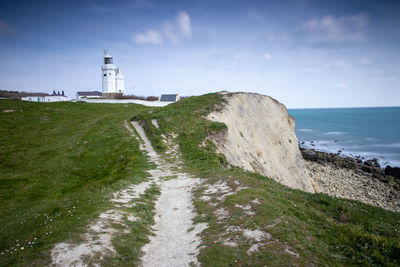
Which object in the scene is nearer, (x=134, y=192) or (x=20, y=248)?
(x=20, y=248)

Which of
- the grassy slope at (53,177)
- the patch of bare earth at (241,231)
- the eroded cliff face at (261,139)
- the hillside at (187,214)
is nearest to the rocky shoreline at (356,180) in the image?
the eroded cliff face at (261,139)

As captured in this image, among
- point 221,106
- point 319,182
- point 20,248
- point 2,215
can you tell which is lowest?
point 319,182

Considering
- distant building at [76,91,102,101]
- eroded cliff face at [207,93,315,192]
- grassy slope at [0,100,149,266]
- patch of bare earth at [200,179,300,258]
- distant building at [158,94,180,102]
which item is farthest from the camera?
distant building at [76,91,102,101]

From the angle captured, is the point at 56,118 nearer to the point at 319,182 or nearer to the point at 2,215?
the point at 2,215

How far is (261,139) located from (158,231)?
1287 inches

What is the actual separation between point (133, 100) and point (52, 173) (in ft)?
231

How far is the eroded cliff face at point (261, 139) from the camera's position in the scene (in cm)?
3303

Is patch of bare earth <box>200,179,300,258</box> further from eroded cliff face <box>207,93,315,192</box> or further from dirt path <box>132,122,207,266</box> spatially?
eroded cliff face <box>207,93,315,192</box>

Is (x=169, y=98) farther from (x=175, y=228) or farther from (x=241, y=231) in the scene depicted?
(x=241, y=231)

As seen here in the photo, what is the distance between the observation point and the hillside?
9539mm

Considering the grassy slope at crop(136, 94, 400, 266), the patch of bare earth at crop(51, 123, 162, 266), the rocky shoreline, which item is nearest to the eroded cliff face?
the rocky shoreline

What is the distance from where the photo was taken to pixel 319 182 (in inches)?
1902

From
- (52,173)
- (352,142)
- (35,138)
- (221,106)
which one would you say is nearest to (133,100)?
(35,138)

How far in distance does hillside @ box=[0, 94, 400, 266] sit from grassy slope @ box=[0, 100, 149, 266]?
105 millimetres
